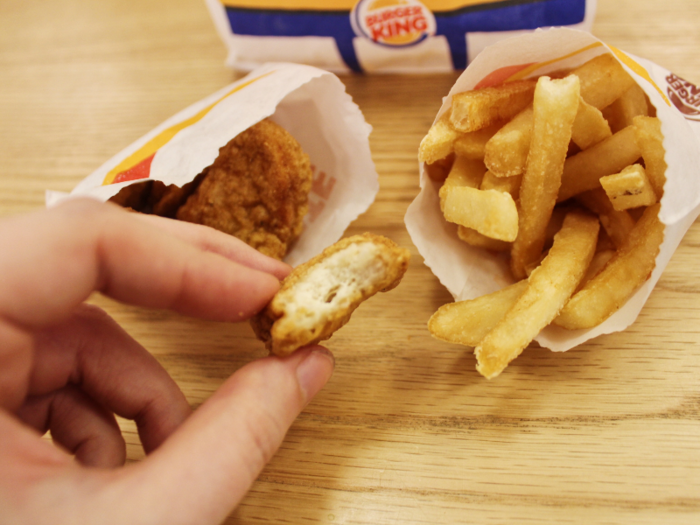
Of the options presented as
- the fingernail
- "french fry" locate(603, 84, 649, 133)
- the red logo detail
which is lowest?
the fingernail

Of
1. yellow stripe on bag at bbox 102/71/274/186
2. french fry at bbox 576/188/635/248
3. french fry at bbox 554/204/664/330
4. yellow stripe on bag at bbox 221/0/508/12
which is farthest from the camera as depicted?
yellow stripe on bag at bbox 221/0/508/12

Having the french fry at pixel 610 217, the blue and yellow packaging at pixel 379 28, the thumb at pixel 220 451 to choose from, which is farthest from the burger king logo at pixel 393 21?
the thumb at pixel 220 451

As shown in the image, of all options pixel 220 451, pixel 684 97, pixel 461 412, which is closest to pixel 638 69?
pixel 684 97

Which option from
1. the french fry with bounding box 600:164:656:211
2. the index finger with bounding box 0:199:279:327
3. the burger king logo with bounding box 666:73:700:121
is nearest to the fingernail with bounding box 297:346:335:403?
the index finger with bounding box 0:199:279:327

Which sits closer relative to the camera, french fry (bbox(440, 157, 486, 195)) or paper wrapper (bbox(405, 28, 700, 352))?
paper wrapper (bbox(405, 28, 700, 352))

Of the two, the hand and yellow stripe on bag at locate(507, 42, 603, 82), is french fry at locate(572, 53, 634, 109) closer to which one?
yellow stripe on bag at locate(507, 42, 603, 82)

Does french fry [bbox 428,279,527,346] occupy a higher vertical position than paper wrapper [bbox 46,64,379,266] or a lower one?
lower

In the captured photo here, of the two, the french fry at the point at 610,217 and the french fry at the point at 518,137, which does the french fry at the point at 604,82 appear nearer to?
the french fry at the point at 518,137

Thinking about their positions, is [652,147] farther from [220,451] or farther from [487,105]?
[220,451]
